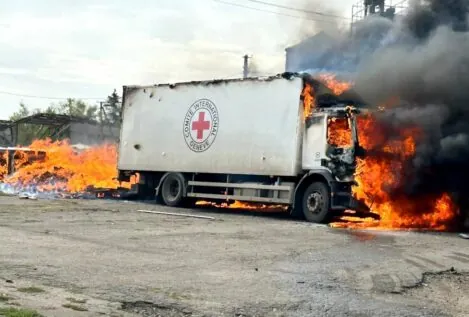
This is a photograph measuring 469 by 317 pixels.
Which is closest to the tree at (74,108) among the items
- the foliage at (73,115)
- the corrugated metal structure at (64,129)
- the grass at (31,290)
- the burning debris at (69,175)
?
the foliage at (73,115)

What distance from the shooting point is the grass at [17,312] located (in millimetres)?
4926

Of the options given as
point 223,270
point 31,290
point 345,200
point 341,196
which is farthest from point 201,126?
point 31,290

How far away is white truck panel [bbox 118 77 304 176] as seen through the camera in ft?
52.6

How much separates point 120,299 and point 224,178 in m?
11.8

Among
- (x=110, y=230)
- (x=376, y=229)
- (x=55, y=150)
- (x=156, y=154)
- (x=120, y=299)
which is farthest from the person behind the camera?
(x=55, y=150)

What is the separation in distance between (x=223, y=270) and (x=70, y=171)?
15.9 metres

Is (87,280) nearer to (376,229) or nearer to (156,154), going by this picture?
(376,229)

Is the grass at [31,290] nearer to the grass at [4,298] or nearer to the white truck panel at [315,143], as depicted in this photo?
the grass at [4,298]

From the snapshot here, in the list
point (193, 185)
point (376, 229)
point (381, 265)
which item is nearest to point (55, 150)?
point (193, 185)

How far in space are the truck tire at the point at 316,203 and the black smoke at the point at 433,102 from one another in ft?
5.01

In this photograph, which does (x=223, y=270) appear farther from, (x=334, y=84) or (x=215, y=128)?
(x=215, y=128)

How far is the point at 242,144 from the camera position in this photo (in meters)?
17.0

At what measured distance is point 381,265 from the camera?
8.66 meters

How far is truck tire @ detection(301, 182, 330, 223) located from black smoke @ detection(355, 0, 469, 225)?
5.01ft
